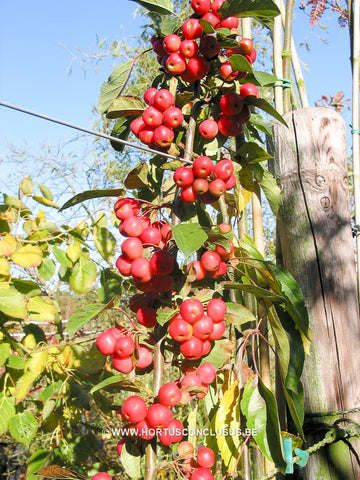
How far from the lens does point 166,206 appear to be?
676mm

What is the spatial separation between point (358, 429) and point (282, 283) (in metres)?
0.29

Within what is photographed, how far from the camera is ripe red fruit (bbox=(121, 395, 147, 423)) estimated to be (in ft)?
1.86

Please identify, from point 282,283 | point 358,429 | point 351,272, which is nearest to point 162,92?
point 282,283

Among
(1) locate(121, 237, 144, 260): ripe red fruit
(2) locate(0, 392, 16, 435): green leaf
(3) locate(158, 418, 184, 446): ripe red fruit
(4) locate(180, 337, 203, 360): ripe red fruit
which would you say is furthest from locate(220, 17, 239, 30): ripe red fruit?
(2) locate(0, 392, 16, 435): green leaf

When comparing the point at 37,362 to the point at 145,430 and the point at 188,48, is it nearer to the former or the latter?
the point at 145,430

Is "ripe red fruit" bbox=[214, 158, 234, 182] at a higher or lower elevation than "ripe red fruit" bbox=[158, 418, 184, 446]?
higher

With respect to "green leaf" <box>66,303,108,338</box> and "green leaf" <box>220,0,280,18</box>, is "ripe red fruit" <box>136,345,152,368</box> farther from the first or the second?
"green leaf" <box>220,0,280,18</box>

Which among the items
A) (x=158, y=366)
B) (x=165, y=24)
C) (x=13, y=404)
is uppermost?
(x=165, y=24)

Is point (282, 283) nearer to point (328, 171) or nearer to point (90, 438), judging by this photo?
point (328, 171)

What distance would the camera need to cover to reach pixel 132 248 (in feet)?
1.95

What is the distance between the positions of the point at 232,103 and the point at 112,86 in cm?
21

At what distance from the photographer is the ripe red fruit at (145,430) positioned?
575 mm

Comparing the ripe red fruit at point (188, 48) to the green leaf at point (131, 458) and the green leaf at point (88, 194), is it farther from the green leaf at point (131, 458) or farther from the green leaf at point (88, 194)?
the green leaf at point (131, 458)

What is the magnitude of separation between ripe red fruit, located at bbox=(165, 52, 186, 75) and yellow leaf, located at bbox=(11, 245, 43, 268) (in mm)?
604
